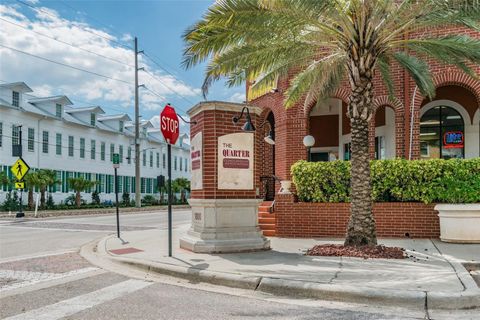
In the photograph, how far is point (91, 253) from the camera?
10.6 meters

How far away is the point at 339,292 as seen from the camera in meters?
6.19

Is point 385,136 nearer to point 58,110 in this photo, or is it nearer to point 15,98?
point 15,98

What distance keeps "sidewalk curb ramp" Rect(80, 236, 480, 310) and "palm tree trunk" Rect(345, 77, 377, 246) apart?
339 centimetres

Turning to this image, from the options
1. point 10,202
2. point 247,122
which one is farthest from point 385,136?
point 10,202

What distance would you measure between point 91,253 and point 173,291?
477cm

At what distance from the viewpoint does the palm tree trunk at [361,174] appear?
9.58 metres

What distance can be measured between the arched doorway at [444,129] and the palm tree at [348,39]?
584 cm

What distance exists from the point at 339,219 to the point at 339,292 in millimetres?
6514

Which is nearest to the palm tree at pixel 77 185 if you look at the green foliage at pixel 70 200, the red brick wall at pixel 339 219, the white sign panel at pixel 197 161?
the green foliage at pixel 70 200

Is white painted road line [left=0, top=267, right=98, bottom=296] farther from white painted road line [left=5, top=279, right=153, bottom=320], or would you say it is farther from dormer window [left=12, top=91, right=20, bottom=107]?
dormer window [left=12, top=91, right=20, bottom=107]

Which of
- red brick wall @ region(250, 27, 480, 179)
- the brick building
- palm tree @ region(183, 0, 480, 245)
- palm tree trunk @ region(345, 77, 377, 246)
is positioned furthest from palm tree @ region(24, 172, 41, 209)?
palm tree trunk @ region(345, 77, 377, 246)

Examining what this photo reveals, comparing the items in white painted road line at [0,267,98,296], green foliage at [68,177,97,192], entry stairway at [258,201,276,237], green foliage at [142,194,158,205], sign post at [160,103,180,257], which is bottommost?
green foliage at [142,194,158,205]

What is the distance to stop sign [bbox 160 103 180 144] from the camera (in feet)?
30.5

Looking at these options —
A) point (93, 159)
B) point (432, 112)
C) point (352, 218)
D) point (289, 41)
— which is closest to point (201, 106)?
point (289, 41)
